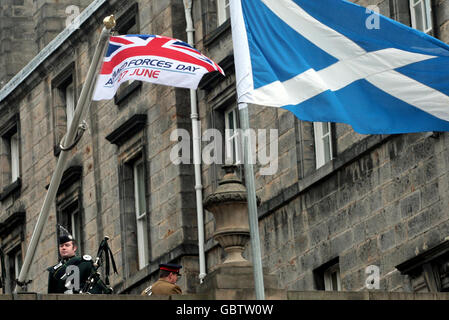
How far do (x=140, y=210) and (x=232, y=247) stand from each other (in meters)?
18.2

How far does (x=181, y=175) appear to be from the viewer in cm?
4122

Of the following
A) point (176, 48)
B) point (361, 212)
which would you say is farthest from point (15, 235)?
point (176, 48)

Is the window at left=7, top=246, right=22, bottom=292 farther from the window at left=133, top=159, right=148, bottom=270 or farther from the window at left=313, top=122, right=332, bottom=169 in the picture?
the window at left=313, top=122, right=332, bottom=169

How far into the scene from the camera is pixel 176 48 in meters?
29.0

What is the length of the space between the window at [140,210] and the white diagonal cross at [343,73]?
17956mm

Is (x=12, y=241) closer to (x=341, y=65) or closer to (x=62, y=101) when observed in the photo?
(x=62, y=101)

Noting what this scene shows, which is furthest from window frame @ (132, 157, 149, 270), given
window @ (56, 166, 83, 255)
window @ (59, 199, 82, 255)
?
window @ (59, 199, 82, 255)

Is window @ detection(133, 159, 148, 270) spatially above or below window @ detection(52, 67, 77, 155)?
below

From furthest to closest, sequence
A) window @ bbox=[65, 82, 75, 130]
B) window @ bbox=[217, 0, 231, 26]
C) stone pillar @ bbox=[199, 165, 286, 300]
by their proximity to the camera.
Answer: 1. window @ bbox=[65, 82, 75, 130]
2. window @ bbox=[217, 0, 231, 26]
3. stone pillar @ bbox=[199, 165, 286, 300]

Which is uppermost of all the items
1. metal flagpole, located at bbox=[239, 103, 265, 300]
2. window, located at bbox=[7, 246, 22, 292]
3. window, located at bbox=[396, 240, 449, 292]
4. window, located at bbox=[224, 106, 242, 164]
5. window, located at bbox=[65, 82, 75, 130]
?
window, located at bbox=[65, 82, 75, 130]

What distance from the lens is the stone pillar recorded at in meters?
24.3

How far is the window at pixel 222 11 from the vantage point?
4088cm

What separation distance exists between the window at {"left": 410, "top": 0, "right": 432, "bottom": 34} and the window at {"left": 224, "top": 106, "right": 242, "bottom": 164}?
6.59 m
